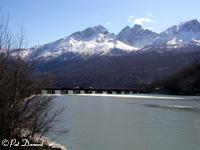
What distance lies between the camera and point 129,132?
39.4 metres

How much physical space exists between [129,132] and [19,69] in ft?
94.1

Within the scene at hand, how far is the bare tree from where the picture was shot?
11.4m

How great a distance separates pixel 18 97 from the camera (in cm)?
1165

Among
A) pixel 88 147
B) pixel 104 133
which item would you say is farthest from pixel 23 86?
pixel 104 133

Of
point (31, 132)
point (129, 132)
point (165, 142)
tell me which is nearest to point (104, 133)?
point (129, 132)

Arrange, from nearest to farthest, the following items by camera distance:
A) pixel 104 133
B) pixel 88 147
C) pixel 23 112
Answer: pixel 23 112 < pixel 88 147 < pixel 104 133

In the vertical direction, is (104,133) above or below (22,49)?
below

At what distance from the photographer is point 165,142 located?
33.5m

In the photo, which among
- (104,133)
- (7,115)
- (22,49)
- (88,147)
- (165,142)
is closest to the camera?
(7,115)

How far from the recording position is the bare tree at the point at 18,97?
1143 centimetres

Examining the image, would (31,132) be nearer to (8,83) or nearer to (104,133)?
(8,83)

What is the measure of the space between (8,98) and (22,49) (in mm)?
2418

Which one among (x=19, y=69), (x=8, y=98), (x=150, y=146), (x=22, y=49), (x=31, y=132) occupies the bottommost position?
(x=150, y=146)

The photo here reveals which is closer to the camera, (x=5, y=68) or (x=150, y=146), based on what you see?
(x=5, y=68)
